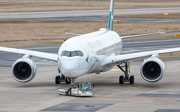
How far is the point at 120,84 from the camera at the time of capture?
35.8m

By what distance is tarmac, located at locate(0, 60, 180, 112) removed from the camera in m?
25.2

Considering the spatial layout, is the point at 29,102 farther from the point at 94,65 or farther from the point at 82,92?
the point at 94,65

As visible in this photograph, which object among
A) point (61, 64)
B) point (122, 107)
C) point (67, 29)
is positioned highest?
point (67, 29)

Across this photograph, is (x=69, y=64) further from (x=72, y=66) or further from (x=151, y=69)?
(x=151, y=69)

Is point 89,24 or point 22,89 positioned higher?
point 89,24

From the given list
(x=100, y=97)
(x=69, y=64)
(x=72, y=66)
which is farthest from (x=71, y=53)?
(x=100, y=97)

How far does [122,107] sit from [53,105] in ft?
15.3

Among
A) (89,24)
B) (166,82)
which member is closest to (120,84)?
(166,82)

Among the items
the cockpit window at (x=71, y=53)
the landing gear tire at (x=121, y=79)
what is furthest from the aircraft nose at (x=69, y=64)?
the landing gear tire at (x=121, y=79)

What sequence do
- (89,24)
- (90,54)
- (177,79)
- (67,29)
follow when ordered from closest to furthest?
(90,54), (177,79), (67,29), (89,24)

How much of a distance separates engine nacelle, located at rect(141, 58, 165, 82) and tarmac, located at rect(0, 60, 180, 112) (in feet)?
3.23

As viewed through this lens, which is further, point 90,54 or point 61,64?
point 90,54

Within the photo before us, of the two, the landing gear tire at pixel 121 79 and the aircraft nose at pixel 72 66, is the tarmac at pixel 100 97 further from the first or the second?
the aircraft nose at pixel 72 66

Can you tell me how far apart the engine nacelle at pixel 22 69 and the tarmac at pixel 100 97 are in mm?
955
